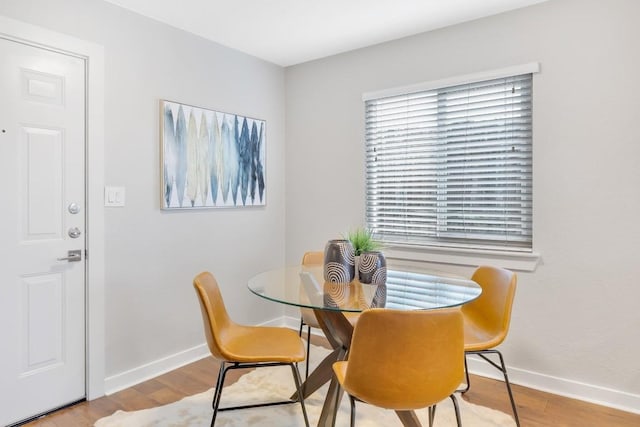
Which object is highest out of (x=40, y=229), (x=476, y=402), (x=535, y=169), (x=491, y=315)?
(x=535, y=169)

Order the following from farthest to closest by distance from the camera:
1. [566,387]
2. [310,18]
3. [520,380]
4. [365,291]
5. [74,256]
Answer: [310,18], [520,380], [566,387], [74,256], [365,291]

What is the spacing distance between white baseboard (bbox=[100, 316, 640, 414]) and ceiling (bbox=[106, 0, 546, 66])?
2.35m

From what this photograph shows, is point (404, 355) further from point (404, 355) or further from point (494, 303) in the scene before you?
point (494, 303)

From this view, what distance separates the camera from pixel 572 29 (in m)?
2.45

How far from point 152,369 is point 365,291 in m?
1.74

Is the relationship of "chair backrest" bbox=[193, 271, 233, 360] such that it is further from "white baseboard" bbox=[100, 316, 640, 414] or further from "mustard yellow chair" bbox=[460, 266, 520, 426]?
"mustard yellow chair" bbox=[460, 266, 520, 426]

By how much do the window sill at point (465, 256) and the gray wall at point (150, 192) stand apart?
1321mm

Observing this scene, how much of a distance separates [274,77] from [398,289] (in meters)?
2.50

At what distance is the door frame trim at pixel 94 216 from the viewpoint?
244 centimetres

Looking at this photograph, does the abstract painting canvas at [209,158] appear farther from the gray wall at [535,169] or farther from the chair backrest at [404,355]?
the chair backrest at [404,355]

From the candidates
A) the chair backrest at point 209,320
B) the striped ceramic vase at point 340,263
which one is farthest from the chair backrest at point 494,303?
the chair backrest at point 209,320

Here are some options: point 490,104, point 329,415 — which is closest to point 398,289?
point 329,415

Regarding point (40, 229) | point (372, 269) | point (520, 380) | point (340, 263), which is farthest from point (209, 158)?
point (520, 380)

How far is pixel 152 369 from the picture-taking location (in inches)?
110
